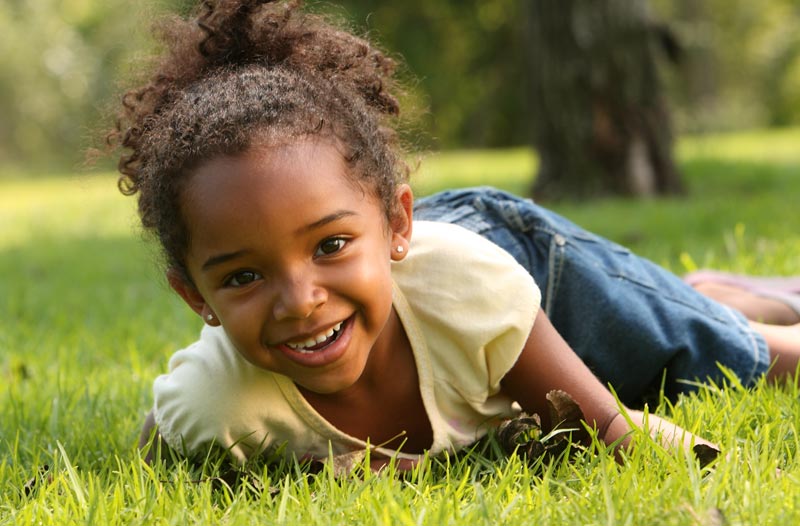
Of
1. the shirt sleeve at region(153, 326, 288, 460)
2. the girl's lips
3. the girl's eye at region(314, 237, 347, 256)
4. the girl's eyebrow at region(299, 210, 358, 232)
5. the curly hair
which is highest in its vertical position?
the curly hair

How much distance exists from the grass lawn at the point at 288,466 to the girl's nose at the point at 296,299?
1.03 ft

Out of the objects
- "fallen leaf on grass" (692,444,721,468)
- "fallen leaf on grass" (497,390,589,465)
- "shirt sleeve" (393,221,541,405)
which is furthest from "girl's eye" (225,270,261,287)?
"fallen leaf on grass" (692,444,721,468)

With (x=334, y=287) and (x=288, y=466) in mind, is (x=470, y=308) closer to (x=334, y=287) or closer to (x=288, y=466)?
(x=334, y=287)

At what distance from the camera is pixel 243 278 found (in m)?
2.03

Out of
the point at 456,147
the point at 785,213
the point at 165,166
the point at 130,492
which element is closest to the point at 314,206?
the point at 165,166

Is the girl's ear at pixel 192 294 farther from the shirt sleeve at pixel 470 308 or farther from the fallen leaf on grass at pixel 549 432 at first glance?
the fallen leaf on grass at pixel 549 432

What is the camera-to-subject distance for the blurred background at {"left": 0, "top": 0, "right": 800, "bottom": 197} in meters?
Answer: 7.17

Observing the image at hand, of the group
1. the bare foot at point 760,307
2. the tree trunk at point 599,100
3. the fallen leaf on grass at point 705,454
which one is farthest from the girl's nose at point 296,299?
the tree trunk at point 599,100

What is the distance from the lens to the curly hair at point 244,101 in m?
2.06

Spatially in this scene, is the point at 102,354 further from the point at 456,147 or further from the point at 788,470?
the point at 456,147

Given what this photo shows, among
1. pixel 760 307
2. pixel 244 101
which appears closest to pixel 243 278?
pixel 244 101

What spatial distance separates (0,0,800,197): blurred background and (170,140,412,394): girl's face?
70 cm

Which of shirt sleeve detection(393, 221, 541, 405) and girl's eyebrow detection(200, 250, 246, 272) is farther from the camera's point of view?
shirt sleeve detection(393, 221, 541, 405)

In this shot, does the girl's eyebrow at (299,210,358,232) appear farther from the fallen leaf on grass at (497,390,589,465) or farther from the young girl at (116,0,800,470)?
the fallen leaf on grass at (497,390,589,465)
